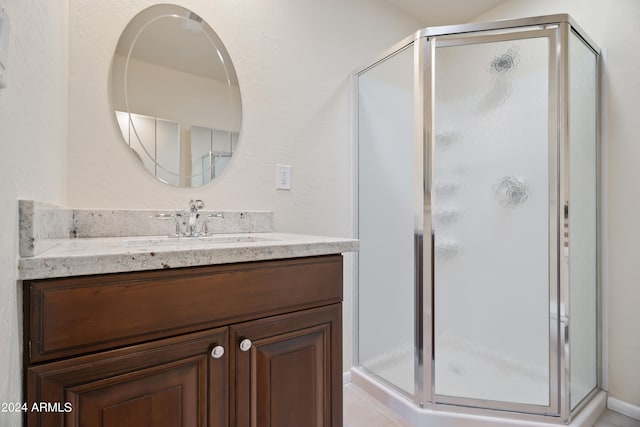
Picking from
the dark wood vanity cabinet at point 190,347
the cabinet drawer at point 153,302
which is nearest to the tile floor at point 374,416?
the dark wood vanity cabinet at point 190,347

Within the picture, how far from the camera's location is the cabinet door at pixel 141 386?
0.60 metres

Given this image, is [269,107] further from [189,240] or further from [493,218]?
[493,218]

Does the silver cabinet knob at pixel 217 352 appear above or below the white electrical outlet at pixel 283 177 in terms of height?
below

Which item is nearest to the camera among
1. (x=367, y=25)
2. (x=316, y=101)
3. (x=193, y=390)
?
(x=193, y=390)

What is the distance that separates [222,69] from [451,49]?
3.51ft

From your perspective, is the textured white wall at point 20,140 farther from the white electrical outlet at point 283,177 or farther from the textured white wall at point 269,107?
the white electrical outlet at point 283,177

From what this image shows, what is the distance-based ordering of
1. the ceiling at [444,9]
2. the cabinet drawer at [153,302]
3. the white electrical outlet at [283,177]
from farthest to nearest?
the ceiling at [444,9], the white electrical outlet at [283,177], the cabinet drawer at [153,302]

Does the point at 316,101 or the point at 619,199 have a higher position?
the point at 316,101

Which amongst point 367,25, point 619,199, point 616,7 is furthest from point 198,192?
point 616,7

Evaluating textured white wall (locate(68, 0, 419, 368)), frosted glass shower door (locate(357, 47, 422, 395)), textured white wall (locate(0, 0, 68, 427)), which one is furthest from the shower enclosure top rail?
textured white wall (locate(0, 0, 68, 427))

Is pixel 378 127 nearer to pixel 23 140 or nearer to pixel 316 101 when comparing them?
pixel 316 101

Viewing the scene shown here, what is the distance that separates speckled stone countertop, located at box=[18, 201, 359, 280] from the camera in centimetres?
59

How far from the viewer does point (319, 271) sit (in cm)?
99

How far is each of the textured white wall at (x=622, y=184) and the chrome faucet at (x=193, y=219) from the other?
6.36 feet
